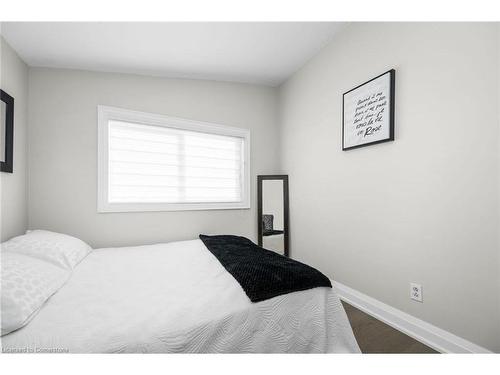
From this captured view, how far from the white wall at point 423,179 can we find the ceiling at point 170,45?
1.35ft

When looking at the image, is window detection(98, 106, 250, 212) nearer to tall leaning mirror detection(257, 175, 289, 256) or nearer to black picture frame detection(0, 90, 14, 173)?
tall leaning mirror detection(257, 175, 289, 256)

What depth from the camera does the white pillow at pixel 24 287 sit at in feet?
3.10

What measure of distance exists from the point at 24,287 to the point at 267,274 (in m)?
1.18

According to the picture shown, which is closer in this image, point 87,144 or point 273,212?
point 87,144

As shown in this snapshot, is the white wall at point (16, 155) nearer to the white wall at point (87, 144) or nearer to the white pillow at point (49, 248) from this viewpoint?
the white wall at point (87, 144)

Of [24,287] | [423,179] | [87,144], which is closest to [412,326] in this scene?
[423,179]

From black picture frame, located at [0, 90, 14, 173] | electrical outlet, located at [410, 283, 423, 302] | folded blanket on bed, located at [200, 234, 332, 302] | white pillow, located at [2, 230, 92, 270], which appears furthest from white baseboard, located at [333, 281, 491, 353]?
black picture frame, located at [0, 90, 14, 173]

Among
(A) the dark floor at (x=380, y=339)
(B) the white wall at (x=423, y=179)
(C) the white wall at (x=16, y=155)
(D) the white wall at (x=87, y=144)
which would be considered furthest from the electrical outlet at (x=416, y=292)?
(C) the white wall at (x=16, y=155)

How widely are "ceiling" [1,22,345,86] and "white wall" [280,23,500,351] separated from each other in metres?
0.41

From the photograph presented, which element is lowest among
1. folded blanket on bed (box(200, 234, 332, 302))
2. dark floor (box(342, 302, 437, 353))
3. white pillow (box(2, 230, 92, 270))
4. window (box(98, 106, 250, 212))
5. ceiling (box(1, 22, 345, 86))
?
dark floor (box(342, 302, 437, 353))

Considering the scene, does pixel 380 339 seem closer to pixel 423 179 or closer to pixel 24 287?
pixel 423 179

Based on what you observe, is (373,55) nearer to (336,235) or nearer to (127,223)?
(336,235)

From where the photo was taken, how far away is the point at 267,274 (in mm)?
1332

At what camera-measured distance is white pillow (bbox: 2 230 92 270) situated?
158 cm
